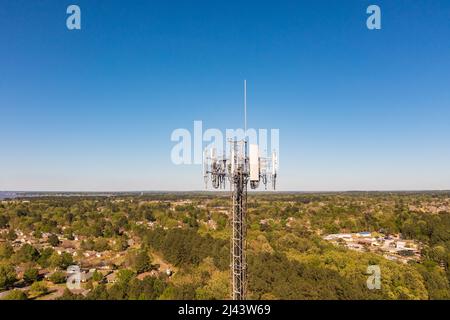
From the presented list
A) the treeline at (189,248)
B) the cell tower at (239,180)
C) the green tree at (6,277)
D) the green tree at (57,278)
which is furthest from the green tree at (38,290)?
the cell tower at (239,180)

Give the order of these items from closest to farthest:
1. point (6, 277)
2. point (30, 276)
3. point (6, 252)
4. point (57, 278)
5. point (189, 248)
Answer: point (6, 277) → point (57, 278) → point (30, 276) → point (189, 248) → point (6, 252)

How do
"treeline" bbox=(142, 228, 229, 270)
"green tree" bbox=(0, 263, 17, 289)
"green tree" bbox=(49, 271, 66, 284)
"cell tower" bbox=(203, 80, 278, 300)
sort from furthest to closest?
"treeline" bbox=(142, 228, 229, 270)
"green tree" bbox=(49, 271, 66, 284)
"green tree" bbox=(0, 263, 17, 289)
"cell tower" bbox=(203, 80, 278, 300)

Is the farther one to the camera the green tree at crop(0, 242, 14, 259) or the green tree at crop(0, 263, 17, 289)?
the green tree at crop(0, 242, 14, 259)

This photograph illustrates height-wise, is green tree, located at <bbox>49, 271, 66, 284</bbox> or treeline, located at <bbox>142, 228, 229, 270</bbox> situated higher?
treeline, located at <bbox>142, 228, 229, 270</bbox>

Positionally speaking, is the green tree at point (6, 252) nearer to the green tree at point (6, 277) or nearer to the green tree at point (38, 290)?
the green tree at point (6, 277)

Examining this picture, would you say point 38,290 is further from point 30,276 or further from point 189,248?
point 189,248

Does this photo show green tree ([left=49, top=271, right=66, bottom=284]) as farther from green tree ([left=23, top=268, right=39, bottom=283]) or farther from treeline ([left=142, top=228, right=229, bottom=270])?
treeline ([left=142, top=228, right=229, bottom=270])

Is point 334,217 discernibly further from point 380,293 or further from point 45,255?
point 45,255

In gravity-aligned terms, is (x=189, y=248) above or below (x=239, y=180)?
below

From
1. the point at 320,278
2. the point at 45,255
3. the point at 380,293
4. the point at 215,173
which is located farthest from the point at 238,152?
the point at 45,255

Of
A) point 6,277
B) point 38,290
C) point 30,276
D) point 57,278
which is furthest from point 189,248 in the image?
point 6,277

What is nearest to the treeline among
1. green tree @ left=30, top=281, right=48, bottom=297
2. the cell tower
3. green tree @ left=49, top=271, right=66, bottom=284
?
green tree @ left=49, top=271, right=66, bottom=284
